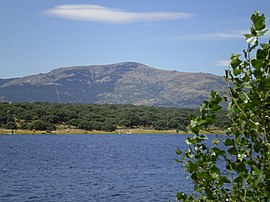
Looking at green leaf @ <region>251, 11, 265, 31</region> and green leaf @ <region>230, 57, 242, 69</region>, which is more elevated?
green leaf @ <region>251, 11, 265, 31</region>

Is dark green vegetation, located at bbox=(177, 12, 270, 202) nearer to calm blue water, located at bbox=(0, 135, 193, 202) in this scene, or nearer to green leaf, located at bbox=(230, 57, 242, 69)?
green leaf, located at bbox=(230, 57, 242, 69)

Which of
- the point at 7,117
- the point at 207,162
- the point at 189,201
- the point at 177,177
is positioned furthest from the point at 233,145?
the point at 7,117

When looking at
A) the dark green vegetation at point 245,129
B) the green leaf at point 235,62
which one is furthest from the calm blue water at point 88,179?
the green leaf at point 235,62

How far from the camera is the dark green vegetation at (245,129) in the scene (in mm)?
3320

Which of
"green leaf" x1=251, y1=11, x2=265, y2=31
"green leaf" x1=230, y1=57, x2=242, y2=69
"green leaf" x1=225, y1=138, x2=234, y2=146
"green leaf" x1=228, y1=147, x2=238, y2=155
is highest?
"green leaf" x1=251, y1=11, x2=265, y2=31

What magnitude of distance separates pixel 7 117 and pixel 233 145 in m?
175

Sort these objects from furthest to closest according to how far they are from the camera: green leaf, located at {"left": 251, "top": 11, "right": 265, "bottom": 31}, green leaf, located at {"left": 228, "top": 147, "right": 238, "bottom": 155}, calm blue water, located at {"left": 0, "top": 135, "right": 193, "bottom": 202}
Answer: calm blue water, located at {"left": 0, "top": 135, "right": 193, "bottom": 202} < green leaf, located at {"left": 228, "top": 147, "right": 238, "bottom": 155} < green leaf, located at {"left": 251, "top": 11, "right": 265, "bottom": 31}

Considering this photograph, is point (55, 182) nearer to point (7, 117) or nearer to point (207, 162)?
point (207, 162)

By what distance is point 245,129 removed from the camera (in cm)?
387

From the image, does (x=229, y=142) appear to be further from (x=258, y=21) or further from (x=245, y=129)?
(x=258, y=21)

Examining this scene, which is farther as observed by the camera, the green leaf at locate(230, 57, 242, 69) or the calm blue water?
the calm blue water

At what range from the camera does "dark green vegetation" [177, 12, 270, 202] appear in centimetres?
332

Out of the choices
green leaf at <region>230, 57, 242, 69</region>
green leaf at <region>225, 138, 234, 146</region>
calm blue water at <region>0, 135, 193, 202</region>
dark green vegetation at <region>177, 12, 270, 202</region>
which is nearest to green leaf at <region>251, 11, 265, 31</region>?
dark green vegetation at <region>177, 12, 270, 202</region>

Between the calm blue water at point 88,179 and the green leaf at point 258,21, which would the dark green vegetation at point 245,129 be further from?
the calm blue water at point 88,179
